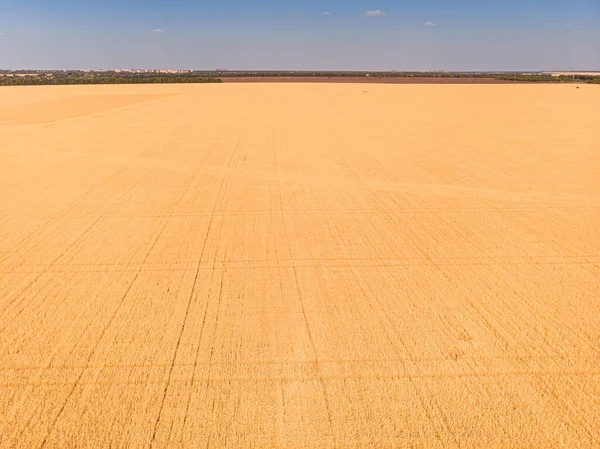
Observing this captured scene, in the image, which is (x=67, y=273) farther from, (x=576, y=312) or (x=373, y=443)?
(x=576, y=312)

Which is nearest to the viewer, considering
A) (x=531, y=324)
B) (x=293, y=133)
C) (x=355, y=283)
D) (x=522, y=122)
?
(x=531, y=324)

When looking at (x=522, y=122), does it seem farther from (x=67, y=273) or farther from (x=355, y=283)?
(x=67, y=273)

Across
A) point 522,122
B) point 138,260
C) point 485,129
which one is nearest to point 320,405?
point 138,260

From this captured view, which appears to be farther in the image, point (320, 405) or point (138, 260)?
point (138, 260)

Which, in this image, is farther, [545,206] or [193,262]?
[545,206]

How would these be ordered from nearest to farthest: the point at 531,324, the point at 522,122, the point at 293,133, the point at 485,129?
the point at 531,324, the point at 293,133, the point at 485,129, the point at 522,122

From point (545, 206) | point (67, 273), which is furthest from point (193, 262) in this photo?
point (545, 206)

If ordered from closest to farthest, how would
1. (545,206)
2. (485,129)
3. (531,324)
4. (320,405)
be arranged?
(320,405) < (531,324) < (545,206) < (485,129)
